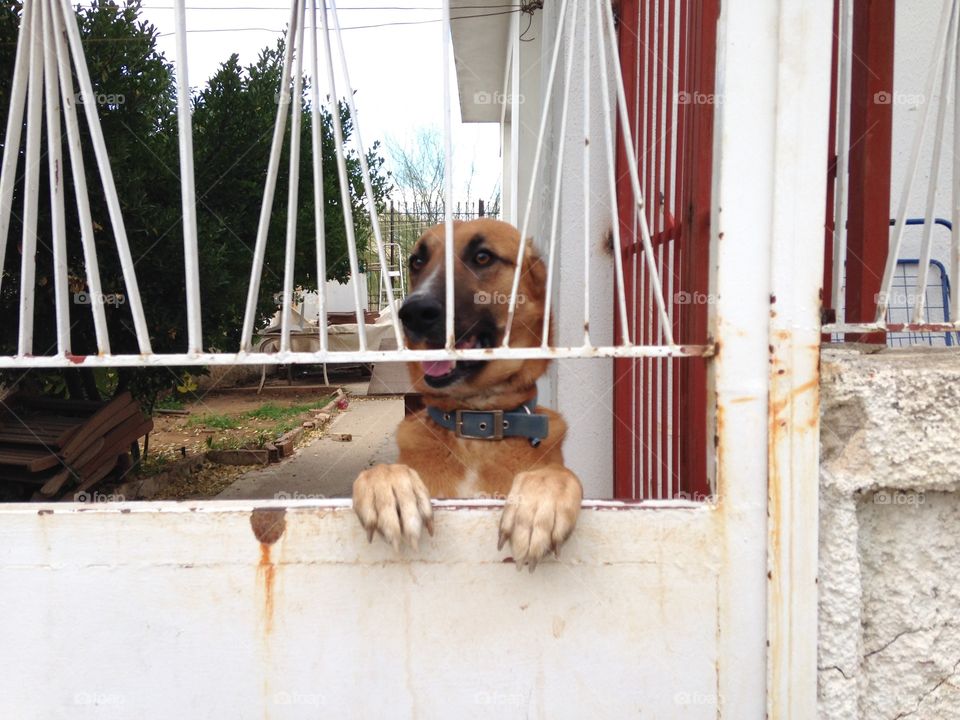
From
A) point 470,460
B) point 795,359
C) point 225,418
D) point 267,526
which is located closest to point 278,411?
point 225,418

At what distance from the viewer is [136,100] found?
14.0 feet

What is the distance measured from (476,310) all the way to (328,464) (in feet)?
11.3

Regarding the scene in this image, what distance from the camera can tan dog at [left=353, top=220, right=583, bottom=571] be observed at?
1.41 m

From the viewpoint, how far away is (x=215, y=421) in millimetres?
7715

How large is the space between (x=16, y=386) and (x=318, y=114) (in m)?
4.33

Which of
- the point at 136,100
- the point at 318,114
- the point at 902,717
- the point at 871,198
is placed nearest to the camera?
the point at 318,114

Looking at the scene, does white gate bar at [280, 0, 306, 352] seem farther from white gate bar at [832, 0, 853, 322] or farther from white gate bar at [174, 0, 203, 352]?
white gate bar at [832, 0, 853, 322]

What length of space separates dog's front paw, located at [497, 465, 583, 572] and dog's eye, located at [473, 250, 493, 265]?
1.49 metres

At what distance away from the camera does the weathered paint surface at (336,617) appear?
1446 millimetres

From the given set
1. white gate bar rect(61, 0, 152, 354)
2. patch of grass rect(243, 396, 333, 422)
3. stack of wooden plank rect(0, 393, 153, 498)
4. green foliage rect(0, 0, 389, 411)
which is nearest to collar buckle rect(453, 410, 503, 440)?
white gate bar rect(61, 0, 152, 354)

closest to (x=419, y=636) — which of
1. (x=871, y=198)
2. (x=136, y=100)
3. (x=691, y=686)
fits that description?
(x=691, y=686)

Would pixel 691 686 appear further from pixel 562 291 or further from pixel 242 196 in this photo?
pixel 242 196

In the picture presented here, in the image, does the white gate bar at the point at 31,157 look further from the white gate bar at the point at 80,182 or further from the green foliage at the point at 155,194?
the green foliage at the point at 155,194

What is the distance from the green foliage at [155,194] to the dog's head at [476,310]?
1571mm
